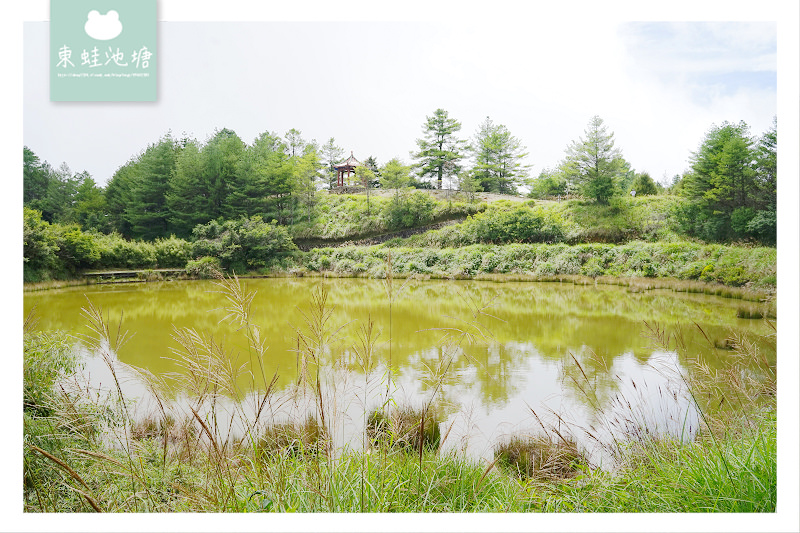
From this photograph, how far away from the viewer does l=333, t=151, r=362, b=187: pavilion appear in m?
6.38

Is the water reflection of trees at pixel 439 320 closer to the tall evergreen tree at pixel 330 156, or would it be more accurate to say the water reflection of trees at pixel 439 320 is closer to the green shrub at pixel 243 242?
the green shrub at pixel 243 242

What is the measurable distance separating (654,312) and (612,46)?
3651 millimetres

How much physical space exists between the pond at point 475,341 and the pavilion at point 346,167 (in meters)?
1.48

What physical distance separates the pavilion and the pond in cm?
148

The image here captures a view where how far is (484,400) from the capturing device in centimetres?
341

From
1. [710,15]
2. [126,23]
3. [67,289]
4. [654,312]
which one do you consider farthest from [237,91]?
[654,312]

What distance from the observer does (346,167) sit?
21.2 ft

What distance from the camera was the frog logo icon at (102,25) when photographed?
1859 millimetres

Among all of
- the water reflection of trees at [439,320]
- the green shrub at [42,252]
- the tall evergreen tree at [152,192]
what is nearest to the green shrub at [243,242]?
the water reflection of trees at [439,320]

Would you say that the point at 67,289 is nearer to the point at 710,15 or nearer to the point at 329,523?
the point at 329,523
